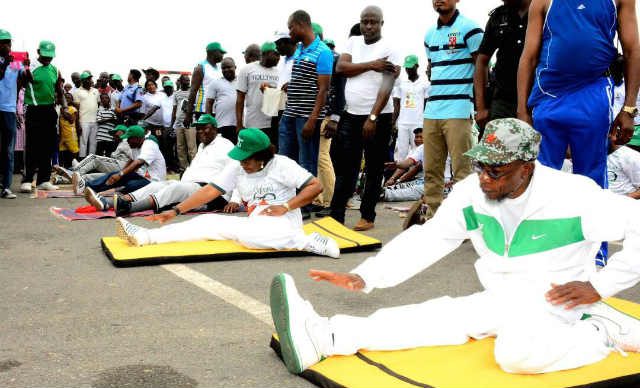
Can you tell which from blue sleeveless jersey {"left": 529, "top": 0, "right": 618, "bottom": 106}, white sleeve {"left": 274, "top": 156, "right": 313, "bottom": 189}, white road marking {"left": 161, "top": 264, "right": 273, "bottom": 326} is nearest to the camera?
white road marking {"left": 161, "top": 264, "right": 273, "bottom": 326}

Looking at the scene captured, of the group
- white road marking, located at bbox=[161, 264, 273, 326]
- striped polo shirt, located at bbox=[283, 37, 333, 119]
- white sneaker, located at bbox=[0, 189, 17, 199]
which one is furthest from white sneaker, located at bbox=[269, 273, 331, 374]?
white sneaker, located at bbox=[0, 189, 17, 199]

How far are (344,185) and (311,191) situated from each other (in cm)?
136

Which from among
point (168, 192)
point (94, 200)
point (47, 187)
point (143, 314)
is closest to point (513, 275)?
point (143, 314)

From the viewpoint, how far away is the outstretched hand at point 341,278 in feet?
10.3

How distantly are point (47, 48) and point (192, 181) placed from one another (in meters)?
3.62

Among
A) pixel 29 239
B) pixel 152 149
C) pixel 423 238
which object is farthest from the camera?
pixel 152 149

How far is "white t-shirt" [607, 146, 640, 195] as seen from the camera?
7332 millimetres

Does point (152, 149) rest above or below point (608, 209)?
below

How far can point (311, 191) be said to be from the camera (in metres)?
6.19

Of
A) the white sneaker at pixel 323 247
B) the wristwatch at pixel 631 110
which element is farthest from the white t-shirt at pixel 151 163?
the wristwatch at pixel 631 110

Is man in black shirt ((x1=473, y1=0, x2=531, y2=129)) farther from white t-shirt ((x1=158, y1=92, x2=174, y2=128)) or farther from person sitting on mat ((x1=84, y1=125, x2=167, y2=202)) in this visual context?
white t-shirt ((x1=158, y1=92, x2=174, y2=128))

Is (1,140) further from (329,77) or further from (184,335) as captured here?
(184,335)

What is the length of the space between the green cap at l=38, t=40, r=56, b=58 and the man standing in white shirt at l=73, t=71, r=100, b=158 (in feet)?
16.5

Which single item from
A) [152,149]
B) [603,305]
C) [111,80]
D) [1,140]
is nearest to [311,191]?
[603,305]
